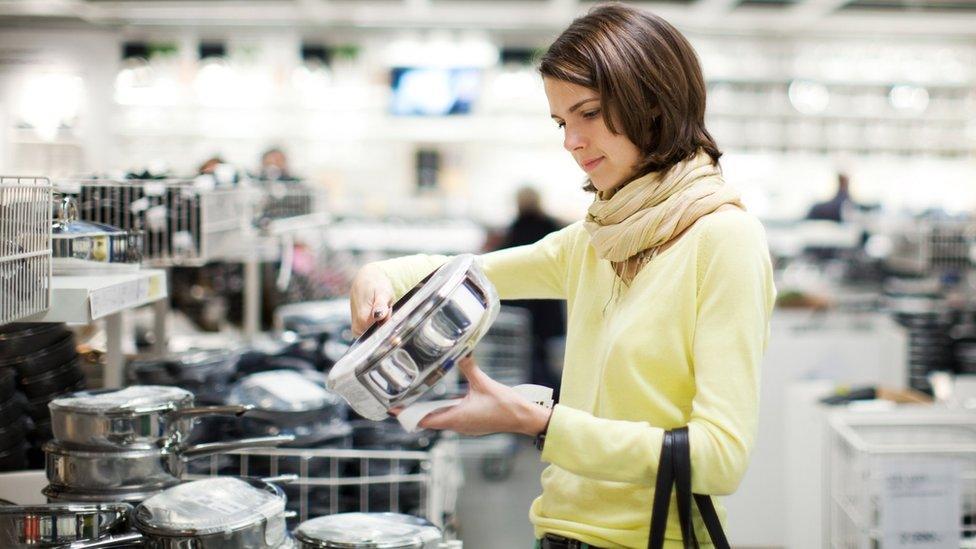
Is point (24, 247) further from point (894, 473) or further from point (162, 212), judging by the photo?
point (894, 473)

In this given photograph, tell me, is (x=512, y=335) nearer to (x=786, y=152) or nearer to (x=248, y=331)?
(x=248, y=331)

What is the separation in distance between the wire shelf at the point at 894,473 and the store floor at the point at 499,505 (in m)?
1.69

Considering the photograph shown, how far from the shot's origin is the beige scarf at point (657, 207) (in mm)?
1242

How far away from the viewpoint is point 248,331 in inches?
131

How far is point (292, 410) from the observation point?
1944 mm

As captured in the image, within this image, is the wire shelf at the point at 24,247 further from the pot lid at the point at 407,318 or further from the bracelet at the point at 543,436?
the bracelet at the point at 543,436

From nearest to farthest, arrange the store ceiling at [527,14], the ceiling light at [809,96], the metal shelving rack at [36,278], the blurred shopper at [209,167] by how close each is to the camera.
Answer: the metal shelving rack at [36,278] < the blurred shopper at [209,167] < the store ceiling at [527,14] < the ceiling light at [809,96]

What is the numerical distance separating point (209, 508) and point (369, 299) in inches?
13.7

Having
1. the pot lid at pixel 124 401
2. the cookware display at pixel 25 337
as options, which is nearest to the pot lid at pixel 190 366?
the cookware display at pixel 25 337

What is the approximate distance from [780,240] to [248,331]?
5.53 m

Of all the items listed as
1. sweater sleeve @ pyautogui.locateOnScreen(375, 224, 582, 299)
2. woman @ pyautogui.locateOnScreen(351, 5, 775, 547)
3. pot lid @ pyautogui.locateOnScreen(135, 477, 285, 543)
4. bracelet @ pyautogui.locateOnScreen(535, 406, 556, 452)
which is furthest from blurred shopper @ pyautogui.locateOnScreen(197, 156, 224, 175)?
bracelet @ pyautogui.locateOnScreen(535, 406, 556, 452)

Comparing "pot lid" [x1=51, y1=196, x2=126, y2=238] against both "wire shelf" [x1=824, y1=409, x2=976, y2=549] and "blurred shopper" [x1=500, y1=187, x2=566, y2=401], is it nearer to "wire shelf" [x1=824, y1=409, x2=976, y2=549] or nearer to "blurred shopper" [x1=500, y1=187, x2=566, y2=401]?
"wire shelf" [x1=824, y1=409, x2=976, y2=549]

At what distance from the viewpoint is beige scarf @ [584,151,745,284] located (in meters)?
1.24

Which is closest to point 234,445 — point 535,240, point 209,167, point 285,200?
point 209,167
